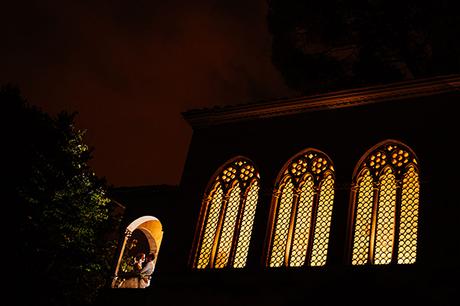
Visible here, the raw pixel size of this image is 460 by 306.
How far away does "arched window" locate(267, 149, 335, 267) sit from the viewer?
47.4 ft

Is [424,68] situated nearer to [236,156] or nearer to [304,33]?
[304,33]

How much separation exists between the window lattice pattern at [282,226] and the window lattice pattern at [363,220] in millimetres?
1497

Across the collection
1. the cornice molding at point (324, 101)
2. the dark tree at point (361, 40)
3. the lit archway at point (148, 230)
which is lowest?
the lit archway at point (148, 230)

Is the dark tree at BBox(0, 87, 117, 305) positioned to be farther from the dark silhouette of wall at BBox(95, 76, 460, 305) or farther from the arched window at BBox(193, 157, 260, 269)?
the arched window at BBox(193, 157, 260, 269)

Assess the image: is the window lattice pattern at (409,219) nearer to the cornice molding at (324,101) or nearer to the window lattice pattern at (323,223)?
the window lattice pattern at (323,223)

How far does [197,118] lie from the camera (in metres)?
17.2

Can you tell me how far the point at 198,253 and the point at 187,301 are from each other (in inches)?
47.7

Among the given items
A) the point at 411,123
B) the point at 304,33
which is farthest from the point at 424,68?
the point at 411,123

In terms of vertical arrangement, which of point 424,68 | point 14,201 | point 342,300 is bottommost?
point 342,300

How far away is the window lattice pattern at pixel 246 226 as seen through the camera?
49.9ft

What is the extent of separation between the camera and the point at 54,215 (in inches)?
699

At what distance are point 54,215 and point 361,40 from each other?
9.87m

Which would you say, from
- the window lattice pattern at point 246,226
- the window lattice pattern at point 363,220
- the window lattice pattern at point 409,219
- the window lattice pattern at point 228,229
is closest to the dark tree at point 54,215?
the window lattice pattern at point 228,229

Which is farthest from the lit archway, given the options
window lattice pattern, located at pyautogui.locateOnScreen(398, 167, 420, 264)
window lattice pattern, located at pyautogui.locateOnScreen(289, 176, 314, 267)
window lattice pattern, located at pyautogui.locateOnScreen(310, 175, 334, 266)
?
window lattice pattern, located at pyautogui.locateOnScreen(398, 167, 420, 264)
